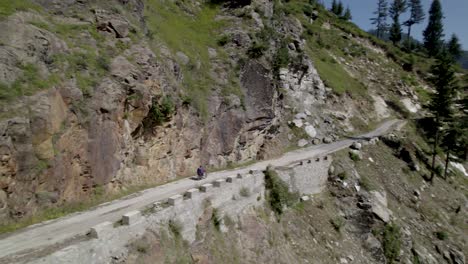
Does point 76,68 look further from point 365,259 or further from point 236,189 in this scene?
point 365,259

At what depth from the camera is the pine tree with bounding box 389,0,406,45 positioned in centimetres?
8431

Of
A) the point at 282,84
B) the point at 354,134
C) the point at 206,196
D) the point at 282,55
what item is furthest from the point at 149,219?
the point at 354,134

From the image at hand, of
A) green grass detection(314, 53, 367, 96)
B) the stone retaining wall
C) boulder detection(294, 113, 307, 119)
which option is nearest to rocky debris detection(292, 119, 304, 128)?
boulder detection(294, 113, 307, 119)

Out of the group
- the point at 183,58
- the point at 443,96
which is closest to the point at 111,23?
the point at 183,58

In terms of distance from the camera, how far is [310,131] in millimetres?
32562

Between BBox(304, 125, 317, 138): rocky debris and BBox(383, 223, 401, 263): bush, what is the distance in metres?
12.9

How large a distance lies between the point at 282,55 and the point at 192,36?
8183mm

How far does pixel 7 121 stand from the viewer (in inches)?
376

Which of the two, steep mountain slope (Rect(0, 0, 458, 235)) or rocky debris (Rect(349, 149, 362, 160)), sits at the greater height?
steep mountain slope (Rect(0, 0, 458, 235))

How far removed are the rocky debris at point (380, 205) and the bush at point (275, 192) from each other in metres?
7.26

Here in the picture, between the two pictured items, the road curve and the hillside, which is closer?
the road curve

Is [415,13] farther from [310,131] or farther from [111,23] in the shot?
[111,23]

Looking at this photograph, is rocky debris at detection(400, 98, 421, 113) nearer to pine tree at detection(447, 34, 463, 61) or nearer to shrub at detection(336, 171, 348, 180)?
shrub at detection(336, 171, 348, 180)

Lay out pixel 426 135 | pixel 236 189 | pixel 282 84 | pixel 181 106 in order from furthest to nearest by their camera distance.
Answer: pixel 426 135 < pixel 282 84 < pixel 181 106 < pixel 236 189
